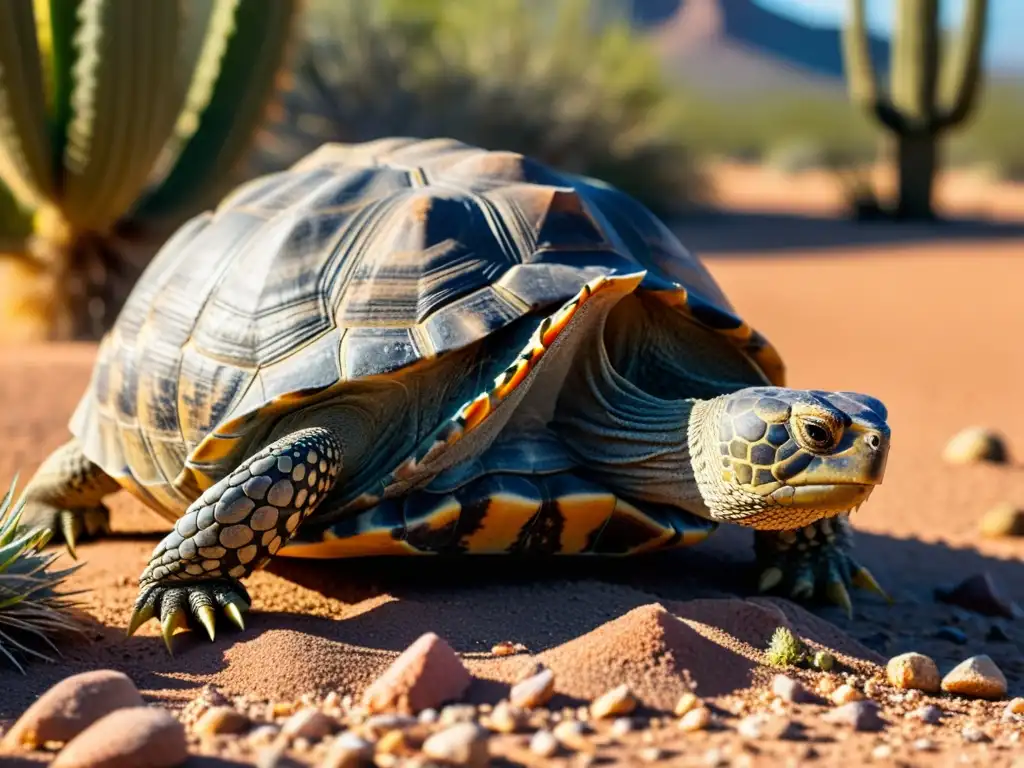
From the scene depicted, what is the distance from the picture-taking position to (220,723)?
105 inches

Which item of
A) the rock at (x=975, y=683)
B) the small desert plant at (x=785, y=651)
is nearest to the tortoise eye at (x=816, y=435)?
the small desert plant at (x=785, y=651)

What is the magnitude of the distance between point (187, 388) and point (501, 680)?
174 centimetres

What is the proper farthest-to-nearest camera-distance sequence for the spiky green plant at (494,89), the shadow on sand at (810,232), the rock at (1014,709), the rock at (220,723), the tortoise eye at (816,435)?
the spiky green plant at (494,89), the shadow on sand at (810,232), the tortoise eye at (816,435), the rock at (1014,709), the rock at (220,723)

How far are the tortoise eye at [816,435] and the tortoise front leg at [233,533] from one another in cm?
141

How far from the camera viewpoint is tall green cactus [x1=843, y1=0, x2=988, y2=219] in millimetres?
18891

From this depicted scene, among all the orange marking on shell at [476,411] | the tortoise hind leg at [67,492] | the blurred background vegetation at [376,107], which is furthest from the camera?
the blurred background vegetation at [376,107]

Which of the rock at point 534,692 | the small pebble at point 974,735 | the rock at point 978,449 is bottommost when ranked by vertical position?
the rock at point 978,449

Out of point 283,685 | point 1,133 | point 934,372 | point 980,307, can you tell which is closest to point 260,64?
point 1,133

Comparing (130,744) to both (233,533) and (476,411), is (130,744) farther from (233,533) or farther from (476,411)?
(476,411)

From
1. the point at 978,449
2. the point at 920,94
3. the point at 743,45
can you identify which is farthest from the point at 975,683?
the point at 743,45

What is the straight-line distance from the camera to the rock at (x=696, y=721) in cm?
276

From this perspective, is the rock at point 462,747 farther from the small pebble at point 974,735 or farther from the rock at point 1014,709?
the rock at point 1014,709

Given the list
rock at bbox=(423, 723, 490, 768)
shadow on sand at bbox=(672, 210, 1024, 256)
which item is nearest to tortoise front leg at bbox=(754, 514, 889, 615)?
rock at bbox=(423, 723, 490, 768)

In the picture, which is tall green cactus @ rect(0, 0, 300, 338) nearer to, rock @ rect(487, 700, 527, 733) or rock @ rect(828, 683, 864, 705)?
rock @ rect(487, 700, 527, 733)
